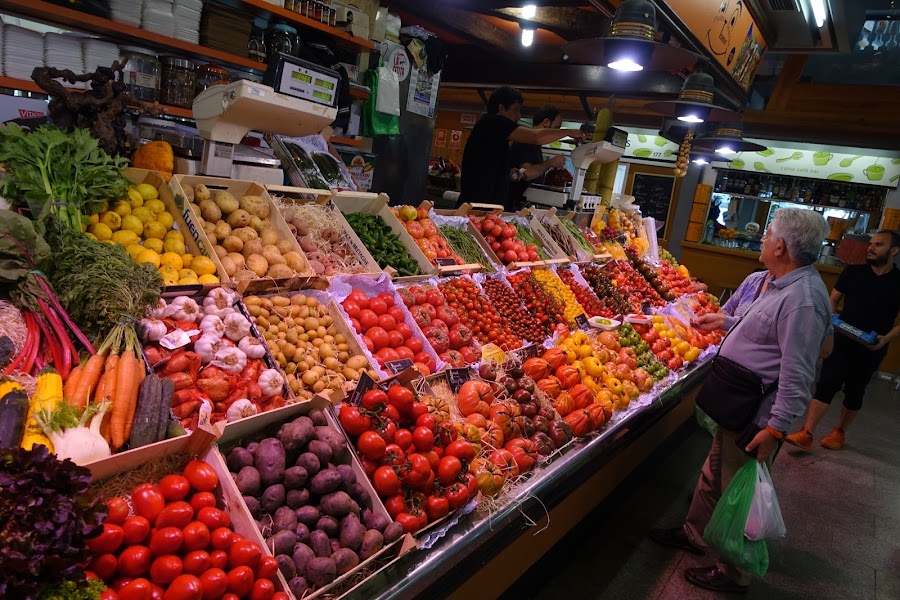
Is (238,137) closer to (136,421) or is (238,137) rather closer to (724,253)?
(136,421)

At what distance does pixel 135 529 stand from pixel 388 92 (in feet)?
17.7

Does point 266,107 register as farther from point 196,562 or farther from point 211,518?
point 196,562

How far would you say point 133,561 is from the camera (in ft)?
4.96

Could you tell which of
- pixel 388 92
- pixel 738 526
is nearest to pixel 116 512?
pixel 738 526

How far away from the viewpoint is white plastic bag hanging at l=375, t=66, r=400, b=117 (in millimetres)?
6137

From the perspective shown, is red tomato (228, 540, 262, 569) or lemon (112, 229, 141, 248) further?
lemon (112, 229, 141, 248)

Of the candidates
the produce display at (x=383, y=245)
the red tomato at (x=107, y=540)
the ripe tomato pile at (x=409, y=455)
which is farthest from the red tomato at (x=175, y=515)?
the produce display at (x=383, y=245)

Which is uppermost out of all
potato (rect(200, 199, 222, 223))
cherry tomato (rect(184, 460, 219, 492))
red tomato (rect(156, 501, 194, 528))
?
potato (rect(200, 199, 222, 223))

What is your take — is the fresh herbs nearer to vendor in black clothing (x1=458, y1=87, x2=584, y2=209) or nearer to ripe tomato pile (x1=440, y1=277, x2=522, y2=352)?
ripe tomato pile (x1=440, y1=277, x2=522, y2=352)

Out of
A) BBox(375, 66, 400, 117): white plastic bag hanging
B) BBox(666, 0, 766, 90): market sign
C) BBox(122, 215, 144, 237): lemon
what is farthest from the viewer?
BBox(375, 66, 400, 117): white plastic bag hanging

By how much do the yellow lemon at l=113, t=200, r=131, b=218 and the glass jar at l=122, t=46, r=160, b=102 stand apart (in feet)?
8.06

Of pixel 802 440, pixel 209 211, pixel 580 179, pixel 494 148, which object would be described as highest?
pixel 494 148

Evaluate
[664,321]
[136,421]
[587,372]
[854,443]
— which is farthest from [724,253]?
[136,421]

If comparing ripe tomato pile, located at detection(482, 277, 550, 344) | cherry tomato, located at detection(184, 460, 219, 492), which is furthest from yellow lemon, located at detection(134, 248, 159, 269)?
ripe tomato pile, located at detection(482, 277, 550, 344)
